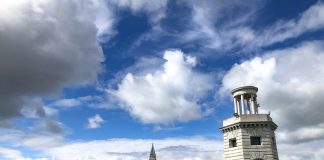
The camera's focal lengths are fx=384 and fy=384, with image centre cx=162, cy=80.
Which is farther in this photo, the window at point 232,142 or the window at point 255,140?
the window at point 232,142

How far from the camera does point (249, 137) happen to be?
1994 inches

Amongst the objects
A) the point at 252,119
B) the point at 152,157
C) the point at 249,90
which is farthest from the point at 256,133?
the point at 152,157

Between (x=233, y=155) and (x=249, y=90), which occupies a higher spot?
(x=249, y=90)

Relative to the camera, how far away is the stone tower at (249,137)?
50188mm

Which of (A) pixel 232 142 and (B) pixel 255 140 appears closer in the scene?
(B) pixel 255 140

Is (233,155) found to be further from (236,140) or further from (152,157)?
(152,157)

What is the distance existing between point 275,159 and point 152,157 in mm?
107942

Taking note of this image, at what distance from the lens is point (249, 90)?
5412cm

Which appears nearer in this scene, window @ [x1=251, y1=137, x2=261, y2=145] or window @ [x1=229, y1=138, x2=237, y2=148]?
window @ [x1=251, y1=137, x2=261, y2=145]

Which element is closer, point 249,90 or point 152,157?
point 249,90

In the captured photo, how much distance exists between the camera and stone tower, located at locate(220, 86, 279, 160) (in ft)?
165

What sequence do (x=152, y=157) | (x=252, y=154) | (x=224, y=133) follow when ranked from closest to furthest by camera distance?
(x=252, y=154)
(x=224, y=133)
(x=152, y=157)

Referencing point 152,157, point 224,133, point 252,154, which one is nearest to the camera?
point 252,154

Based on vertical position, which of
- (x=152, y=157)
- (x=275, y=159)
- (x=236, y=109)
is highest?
(x=152, y=157)
